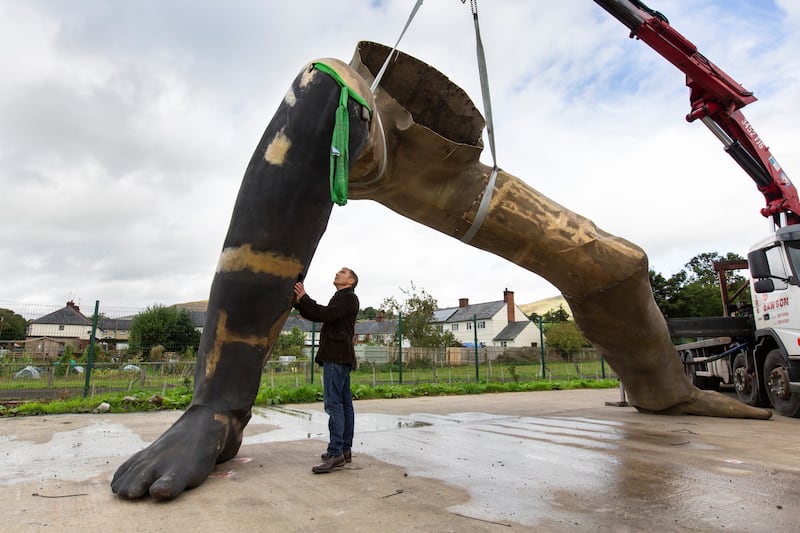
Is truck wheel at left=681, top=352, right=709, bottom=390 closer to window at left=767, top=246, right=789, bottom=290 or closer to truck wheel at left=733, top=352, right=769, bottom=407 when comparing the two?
truck wheel at left=733, top=352, right=769, bottom=407

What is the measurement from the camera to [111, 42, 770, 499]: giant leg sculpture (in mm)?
2898

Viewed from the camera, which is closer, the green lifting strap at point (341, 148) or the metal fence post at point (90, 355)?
the green lifting strap at point (341, 148)

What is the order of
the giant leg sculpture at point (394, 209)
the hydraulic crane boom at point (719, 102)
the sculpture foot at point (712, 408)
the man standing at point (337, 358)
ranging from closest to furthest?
the giant leg sculpture at point (394, 209)
the man standing at point (337, 358)
the sculpture foot at point (712, 408)
the hydraulic crane boom at point (719, 102)

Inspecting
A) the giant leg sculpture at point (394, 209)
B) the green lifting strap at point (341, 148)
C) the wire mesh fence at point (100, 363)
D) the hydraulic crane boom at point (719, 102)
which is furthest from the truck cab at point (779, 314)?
the green lifting strap at point (341, 148)

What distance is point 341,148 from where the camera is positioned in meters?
2.69

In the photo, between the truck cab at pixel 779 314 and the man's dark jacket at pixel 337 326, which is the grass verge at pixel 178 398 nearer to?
the man's dark jacket at pixel 337 326

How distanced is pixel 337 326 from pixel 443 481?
4.21 feet

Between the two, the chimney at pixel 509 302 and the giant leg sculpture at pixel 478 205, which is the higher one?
the chimney at pixel 509 302

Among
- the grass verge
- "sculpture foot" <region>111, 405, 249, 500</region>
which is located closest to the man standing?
"sculpture foot" <region>111, 405, 249, 500</region>

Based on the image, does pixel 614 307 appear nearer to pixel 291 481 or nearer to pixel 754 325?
pixel 291 481

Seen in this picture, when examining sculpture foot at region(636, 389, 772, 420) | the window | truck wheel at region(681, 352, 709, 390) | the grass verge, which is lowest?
the grass verge

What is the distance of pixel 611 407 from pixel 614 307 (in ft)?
12.3

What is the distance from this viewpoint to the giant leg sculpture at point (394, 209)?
9.51 ft

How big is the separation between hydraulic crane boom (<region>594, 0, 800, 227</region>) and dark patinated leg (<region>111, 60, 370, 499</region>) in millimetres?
7354
